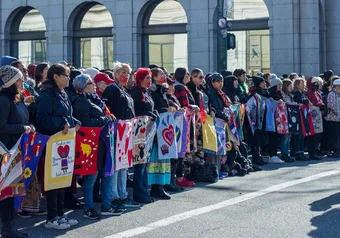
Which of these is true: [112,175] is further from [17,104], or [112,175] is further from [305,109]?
[305,109]

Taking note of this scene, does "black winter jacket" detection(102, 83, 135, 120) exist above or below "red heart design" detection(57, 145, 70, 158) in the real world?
above

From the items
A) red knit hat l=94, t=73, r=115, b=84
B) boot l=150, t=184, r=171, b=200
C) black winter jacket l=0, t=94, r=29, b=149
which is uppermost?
red knit hat l=94, t=73, r=115, b=84

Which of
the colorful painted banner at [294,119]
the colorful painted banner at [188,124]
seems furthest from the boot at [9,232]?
the colorful painted banner at [294,119]

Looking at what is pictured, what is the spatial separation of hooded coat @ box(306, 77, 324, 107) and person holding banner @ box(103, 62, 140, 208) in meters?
8.30

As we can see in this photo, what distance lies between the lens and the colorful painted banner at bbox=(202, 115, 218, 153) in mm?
13859

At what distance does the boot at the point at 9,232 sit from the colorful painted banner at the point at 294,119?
9795 mm

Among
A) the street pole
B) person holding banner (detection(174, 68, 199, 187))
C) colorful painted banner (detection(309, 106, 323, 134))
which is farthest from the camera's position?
the street pole

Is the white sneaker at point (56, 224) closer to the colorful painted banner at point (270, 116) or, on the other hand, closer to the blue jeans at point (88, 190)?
the blue jeans at point (88, 190)

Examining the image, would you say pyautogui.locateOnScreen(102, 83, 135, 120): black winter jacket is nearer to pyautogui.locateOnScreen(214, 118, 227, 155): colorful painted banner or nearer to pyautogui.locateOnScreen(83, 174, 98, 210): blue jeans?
pyautogui.locateOnScreen(83, 174, 98, 210): blue jeans

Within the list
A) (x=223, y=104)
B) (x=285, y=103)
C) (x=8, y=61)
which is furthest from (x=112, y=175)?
(x=285, y=103)

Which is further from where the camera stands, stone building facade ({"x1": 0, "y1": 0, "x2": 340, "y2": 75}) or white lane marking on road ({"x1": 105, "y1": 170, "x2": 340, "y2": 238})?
stone building facade ({"x1": 0, "y1": 0, "x2": 340, "y2": 75})

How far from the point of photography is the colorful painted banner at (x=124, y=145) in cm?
1091

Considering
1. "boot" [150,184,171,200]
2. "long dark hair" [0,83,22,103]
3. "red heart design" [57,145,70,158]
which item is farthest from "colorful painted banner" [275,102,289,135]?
"long dark hair" [0,83,22,103]

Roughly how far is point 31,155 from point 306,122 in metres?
9.85
